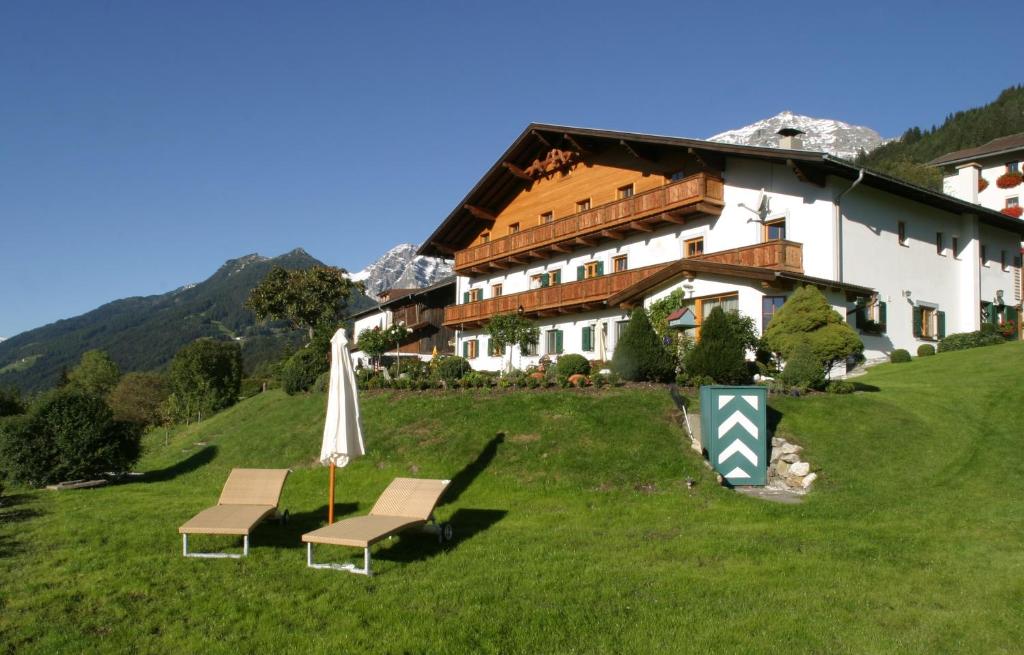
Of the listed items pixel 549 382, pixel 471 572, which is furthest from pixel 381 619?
pixel 549 382

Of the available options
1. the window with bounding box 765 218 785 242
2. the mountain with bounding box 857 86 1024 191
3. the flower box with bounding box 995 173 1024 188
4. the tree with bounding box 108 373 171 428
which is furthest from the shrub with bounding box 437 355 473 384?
the mountain with bounding box 857 86 1024 191

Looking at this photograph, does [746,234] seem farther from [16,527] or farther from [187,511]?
[16,527]

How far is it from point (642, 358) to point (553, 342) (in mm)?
16656

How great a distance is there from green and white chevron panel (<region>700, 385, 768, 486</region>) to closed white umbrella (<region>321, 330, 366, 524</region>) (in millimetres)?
Answer: 6461

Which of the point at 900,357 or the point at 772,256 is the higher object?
the point at 772,256

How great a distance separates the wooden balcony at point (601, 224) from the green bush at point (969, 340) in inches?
385

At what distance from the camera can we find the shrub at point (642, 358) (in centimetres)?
1809

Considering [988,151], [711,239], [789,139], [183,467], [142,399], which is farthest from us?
[988,151]

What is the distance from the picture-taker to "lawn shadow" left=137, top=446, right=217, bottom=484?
19016mm

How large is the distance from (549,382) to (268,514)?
32.0ft

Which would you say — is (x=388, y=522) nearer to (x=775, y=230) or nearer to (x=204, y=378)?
(x=775, y=230)

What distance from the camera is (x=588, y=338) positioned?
32.2m

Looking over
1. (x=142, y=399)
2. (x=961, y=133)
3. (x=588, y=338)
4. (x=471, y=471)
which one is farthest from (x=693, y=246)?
(x=961, y=133)

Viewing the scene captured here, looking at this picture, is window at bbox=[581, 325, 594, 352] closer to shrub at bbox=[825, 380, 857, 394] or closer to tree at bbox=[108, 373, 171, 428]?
shrub at bbox=[825, 380, 857, 394]
